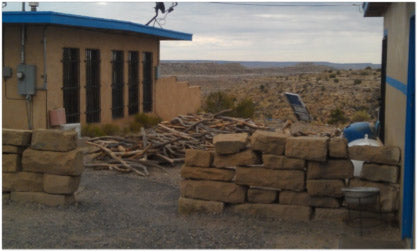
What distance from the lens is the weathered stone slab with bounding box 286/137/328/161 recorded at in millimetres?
8805

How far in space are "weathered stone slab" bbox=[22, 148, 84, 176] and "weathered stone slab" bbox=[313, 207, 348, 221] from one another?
3.50 metres

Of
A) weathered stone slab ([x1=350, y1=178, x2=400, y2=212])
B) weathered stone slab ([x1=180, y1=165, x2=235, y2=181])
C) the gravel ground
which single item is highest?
weathered stone slab ([x1=180, y1=165, x2=235, y2=181])

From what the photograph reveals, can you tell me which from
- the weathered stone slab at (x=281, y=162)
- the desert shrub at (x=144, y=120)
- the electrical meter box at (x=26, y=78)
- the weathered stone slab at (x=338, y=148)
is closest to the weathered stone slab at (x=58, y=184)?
the weathered stone slab at (x=281, y=162)

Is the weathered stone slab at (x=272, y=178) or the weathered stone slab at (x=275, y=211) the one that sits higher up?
the weathered stone slab at (x=272, y=178)

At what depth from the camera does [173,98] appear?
75.8ft

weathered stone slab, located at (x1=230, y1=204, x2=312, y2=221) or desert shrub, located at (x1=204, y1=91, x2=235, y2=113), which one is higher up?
desert shrub, located at (x1=204, y1=91, x2=235, y2=113)

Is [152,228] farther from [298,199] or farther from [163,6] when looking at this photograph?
[163,6]

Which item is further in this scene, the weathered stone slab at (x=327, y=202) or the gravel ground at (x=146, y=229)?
the weathered stone slab at (x=327, y=202)

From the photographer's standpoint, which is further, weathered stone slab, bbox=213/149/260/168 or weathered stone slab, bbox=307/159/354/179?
weathered stone slab, bbox=213/149/260/168

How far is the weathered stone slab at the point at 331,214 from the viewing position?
29.3ft

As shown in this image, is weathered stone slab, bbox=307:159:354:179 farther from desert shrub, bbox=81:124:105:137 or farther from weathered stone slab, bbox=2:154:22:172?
desert shrub, bbox=81:124:105:137

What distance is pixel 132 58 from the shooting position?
20.5 metres

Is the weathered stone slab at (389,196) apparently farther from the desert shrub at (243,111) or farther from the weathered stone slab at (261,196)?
the desert shrub at (243,111)

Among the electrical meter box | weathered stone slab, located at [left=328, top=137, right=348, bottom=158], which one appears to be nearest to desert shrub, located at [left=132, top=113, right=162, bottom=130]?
the electrical meter box
